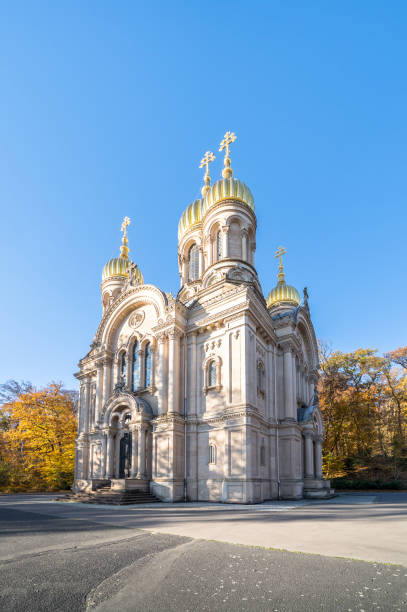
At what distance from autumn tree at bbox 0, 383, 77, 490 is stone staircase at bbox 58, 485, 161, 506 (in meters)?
12.9

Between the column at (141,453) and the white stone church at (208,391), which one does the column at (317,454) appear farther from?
the column at (141,453)

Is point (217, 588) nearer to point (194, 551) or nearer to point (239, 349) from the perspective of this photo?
point (194, 551)

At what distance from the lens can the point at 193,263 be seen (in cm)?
3475

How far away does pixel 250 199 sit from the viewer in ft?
102

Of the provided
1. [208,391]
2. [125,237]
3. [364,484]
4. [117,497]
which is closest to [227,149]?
[125,237]

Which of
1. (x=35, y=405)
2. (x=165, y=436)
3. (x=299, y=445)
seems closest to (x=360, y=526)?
(x=165, y=436)

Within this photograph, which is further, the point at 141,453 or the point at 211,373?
the point at 211,373

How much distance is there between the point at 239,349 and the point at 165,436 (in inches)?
249

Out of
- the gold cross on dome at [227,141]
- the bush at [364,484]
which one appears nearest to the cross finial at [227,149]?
the gold cross on dome at [227,141]

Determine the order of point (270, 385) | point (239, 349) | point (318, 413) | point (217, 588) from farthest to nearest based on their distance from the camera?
point (318, 413) < point (270, 385) < point (239, 349) < point (217, 588)

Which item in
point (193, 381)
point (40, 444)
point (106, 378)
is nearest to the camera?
point (193, 381)

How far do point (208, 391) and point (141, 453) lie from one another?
5222mm

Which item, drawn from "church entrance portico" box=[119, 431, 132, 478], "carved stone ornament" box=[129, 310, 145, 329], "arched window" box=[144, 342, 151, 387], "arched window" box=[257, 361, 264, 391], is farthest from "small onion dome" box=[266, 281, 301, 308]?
"church entrance portico" box=[119, 431, 132, 478]

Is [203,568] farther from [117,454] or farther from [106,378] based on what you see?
[106,378]
